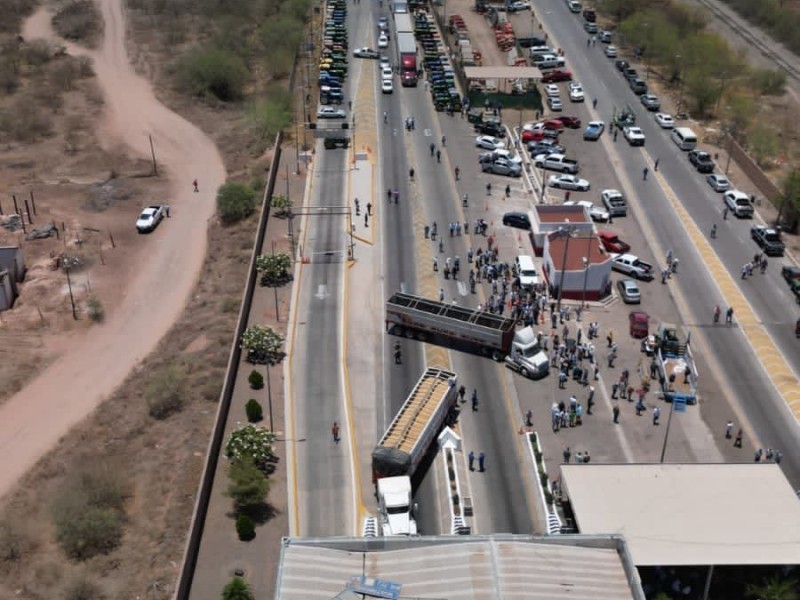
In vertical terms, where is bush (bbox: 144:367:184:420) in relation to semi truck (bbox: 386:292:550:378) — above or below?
below

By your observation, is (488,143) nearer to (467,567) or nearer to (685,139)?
(685,139)

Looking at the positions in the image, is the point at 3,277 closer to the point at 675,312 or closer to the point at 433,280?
the point at 433,280

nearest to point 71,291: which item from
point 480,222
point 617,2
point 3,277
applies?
point 3,277

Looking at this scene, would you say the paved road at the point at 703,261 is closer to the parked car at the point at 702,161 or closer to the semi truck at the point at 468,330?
the parked car at the point at 702,161

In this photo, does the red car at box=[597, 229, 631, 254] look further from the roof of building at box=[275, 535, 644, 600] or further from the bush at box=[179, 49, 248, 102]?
the bush at box=[179, 49, 248, 102]

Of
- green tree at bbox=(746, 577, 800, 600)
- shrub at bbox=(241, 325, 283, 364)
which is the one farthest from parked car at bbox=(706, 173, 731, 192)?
green tree at bbox=(746, 577, 800, 600)

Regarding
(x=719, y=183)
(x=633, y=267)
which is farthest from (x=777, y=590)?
(x=719, y=183)

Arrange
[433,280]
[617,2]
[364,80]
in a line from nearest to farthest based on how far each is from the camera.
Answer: [433,280]
[364,80]
[617,2]
